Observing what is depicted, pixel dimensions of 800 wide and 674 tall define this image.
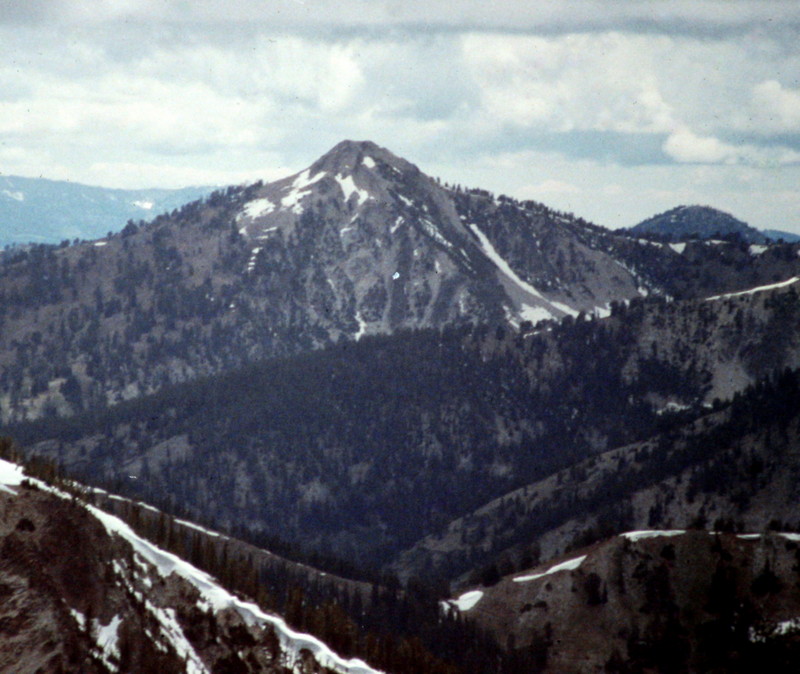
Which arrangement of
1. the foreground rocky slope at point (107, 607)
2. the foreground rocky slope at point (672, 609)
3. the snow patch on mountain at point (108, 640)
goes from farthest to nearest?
the foreground rocky slope at point (672, 609), the snow patch on mountain at point (108, 640), the foreground rocky slope at point (107, 607)

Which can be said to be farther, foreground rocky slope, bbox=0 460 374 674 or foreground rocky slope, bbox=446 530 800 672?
foreground rocky slope, bbox=446 530 800 672

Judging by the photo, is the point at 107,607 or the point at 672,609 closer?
the point at 107,607

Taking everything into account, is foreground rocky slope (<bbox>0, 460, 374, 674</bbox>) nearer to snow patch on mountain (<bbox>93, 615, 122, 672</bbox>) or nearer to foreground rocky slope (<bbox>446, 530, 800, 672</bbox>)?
snow patch on mountain (<bbox>93, 615, 122, 672</bbox>)

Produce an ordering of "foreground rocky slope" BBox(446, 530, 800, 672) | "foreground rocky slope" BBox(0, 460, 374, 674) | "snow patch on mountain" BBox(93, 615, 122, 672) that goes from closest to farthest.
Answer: "foreground rocky slope" BBox(0, 460, 374, 674), "snow patch on mountain" BBox(93, 615, 122, 672), "foreground rocky slope" BBox(446, 530, 800, 672)

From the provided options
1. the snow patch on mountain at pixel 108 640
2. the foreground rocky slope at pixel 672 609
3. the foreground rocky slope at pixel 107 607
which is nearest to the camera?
the foreground rocky slope at pixel 107 607

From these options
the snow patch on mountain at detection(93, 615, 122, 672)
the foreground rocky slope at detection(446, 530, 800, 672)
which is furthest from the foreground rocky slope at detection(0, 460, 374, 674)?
the foreground rocky slope at detection(446, 530, 800, 672)

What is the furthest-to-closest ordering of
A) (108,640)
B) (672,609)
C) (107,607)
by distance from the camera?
(672,609)
(107,607)
(108,640)

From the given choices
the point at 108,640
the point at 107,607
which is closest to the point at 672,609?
the point at 107,607

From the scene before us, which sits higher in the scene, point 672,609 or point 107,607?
point 107,607

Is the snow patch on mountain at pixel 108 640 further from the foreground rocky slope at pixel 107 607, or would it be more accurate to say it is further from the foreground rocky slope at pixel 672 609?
the foreground rocky slope at pixel 672 609

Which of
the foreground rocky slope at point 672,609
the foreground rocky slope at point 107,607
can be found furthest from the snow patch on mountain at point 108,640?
the foreground rocky slope at point 672,609

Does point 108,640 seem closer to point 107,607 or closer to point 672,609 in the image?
point 107,607

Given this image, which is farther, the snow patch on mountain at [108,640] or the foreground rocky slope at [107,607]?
the snow patch on mountain at [108,640]
